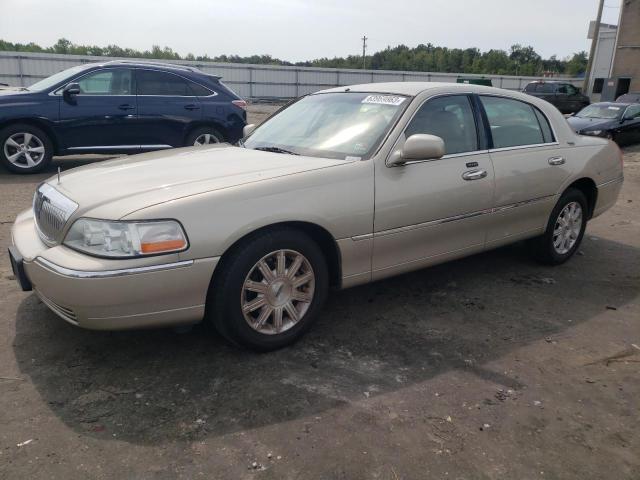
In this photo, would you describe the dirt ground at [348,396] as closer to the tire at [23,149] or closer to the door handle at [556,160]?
the door handle at [556,160]

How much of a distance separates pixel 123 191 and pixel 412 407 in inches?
76.5

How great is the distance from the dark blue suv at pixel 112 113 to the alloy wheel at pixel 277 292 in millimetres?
6239

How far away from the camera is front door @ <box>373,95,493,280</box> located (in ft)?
11.8

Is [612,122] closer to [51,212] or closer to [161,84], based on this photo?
[161,84]

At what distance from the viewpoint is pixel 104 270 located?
2715 mm

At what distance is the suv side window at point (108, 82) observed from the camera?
330 inches

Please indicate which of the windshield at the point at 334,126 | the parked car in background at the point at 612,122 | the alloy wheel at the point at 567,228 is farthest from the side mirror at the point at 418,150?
the parked car in background at the point at 612,122

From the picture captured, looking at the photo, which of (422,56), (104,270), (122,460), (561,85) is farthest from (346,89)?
(422,56)

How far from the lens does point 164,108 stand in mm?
8750

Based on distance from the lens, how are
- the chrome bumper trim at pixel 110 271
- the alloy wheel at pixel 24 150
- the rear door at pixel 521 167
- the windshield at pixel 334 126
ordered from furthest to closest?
the alloy wheel at pixel 24 150, the rear door at pixel 521 167, the windshield at pixel 334 126, the chrome bumper trim at pixel 110 271

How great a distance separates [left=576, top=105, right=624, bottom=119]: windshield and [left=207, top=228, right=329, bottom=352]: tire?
14242mm

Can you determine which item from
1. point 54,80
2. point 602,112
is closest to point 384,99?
point 54,80

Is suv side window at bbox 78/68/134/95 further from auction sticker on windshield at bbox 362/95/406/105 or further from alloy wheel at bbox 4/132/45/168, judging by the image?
auction sticker on windshield at bbox 362/95/406/105

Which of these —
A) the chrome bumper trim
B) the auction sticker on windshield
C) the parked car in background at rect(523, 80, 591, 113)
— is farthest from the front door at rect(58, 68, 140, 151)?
the parked car in background at rect(523, 80, 591, 113)
